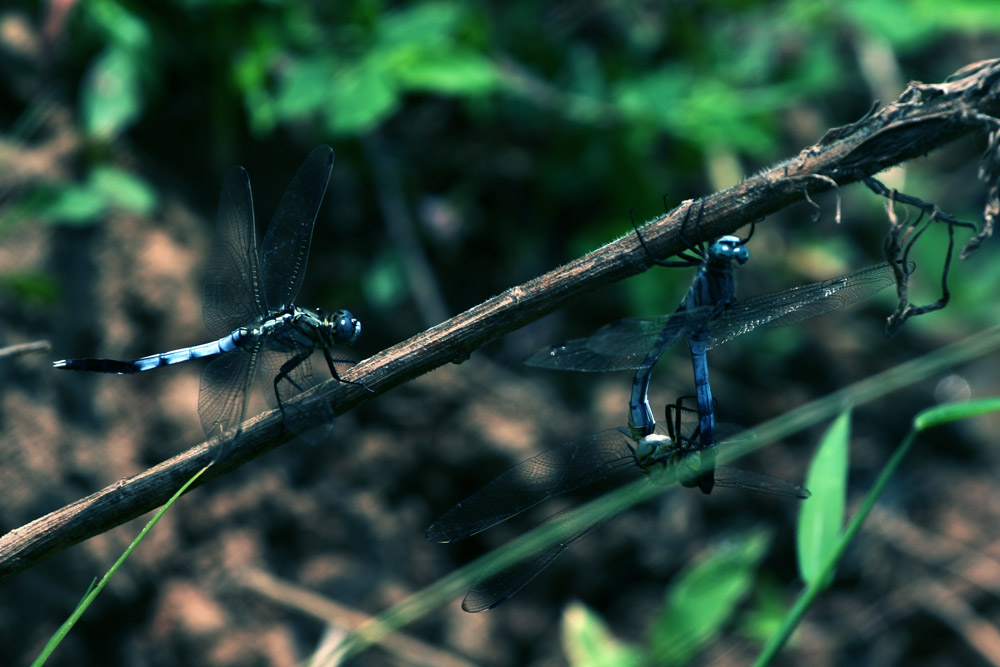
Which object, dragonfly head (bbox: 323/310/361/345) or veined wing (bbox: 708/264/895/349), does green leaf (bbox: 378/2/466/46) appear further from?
veined wing (bbox: 708/264/895/349)

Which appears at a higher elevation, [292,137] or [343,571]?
[292,137]

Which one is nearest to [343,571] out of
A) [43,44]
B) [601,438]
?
[601,438]

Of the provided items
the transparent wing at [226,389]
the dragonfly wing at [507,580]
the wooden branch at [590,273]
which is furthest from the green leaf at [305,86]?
the dragonfly wing at [507,580]

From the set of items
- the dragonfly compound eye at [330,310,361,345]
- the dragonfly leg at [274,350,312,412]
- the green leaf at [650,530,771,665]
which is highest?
the dragonfly compound eye at [330,310,361,345]

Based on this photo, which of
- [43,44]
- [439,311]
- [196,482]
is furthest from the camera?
[439,311]

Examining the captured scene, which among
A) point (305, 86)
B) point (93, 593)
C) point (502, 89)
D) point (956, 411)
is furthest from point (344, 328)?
point (502, 89)

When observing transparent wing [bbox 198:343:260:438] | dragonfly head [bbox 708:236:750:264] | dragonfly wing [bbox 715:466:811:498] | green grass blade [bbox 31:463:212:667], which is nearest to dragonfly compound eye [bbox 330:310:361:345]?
transparent wing [bbox 198:343:260:438]

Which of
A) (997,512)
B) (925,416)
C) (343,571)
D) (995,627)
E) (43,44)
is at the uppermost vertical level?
(43,44)

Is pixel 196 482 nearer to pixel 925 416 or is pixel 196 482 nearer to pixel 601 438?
pixel 601 438
